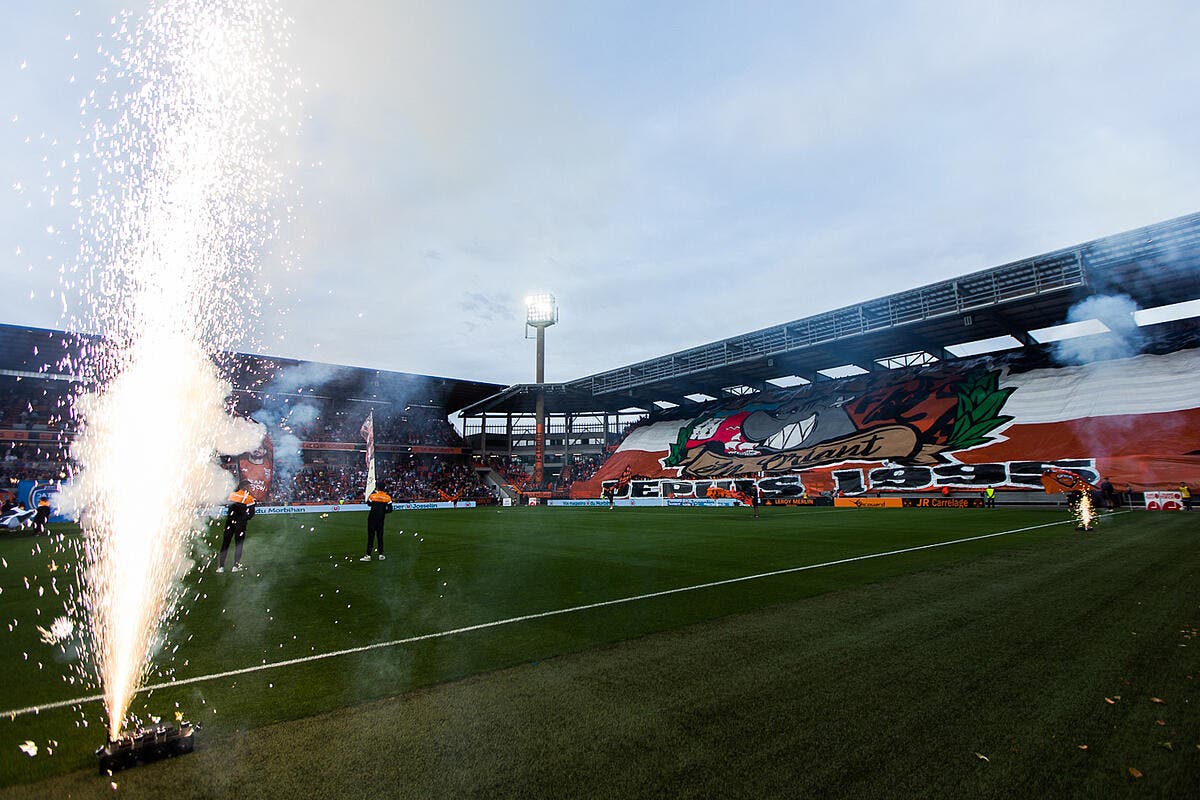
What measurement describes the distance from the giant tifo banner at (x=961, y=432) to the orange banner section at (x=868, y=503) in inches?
69.6

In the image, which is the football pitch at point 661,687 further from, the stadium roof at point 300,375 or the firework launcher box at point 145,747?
the stadium roof at point 300,375

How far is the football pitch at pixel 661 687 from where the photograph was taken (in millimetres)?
3117

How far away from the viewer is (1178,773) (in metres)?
3.01

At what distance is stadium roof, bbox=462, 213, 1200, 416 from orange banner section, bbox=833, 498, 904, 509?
11.7 meters

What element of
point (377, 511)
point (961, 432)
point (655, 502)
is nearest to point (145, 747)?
point (377, 511)

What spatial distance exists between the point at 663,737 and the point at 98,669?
17.3 feet

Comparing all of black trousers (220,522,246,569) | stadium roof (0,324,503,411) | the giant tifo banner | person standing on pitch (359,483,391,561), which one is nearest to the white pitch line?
person standing on pitch (359,483,391,561)

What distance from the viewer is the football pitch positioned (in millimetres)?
3117

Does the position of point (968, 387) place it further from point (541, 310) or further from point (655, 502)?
point (541, 310)

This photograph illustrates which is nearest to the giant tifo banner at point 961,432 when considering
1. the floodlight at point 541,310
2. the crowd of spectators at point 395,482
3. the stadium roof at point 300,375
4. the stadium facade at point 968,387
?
the stadium facade at point 968,387

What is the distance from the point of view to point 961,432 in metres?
33.5

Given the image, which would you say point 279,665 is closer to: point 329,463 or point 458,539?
point 458,539

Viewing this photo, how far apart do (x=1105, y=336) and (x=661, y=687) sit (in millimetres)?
42677

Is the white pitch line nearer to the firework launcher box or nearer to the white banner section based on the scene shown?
the firework launcher box
